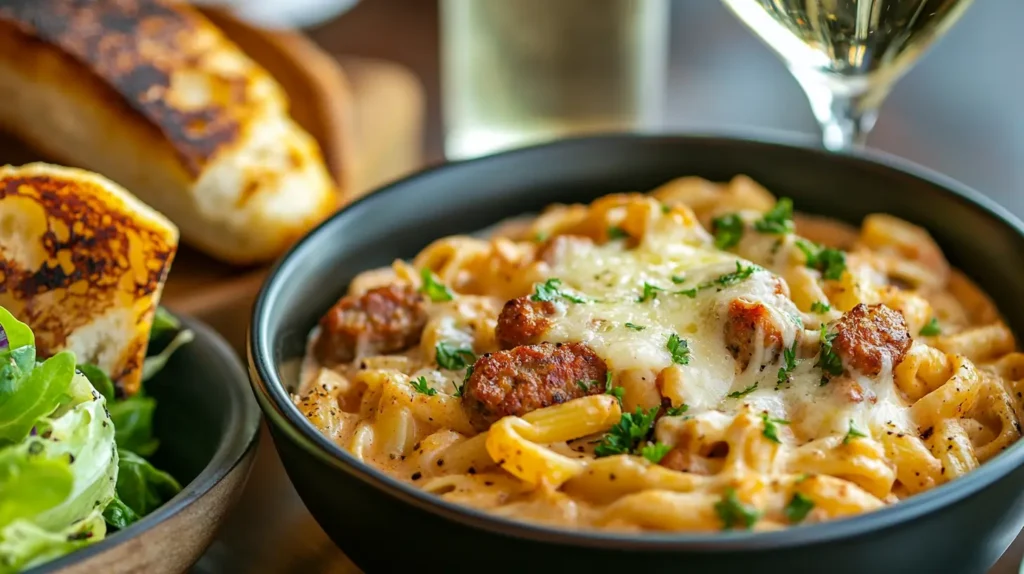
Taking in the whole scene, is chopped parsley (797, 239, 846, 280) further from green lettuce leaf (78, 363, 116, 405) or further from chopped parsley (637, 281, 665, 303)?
green lettuce leaf (78, 363, 116, 405)

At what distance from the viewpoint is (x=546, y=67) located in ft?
14.4

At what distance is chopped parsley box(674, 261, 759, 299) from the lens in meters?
2.52

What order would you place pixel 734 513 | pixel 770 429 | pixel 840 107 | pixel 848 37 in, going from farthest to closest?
pixel 840 107 < pixel 848 37 < pixel 770 429 < pixel 734 513

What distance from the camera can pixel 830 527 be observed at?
1866mm

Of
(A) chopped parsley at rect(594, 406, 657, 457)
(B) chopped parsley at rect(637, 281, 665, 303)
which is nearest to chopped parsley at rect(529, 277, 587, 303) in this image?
(B) chopped parsley at rect(637, 281, 665, 303)

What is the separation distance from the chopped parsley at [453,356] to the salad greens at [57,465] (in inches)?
24.8

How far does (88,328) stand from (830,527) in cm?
169

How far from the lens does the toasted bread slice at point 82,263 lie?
107 inches

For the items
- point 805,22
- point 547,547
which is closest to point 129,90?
point 805,22

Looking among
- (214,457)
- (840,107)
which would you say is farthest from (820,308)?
(214,457)

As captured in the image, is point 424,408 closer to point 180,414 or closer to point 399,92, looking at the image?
point 180,414

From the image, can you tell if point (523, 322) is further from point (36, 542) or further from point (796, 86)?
point (796, 86)

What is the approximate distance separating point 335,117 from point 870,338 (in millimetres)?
2267

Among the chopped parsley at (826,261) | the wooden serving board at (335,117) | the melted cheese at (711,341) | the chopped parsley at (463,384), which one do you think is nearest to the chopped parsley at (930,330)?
the chopped parsley at (826,261)
